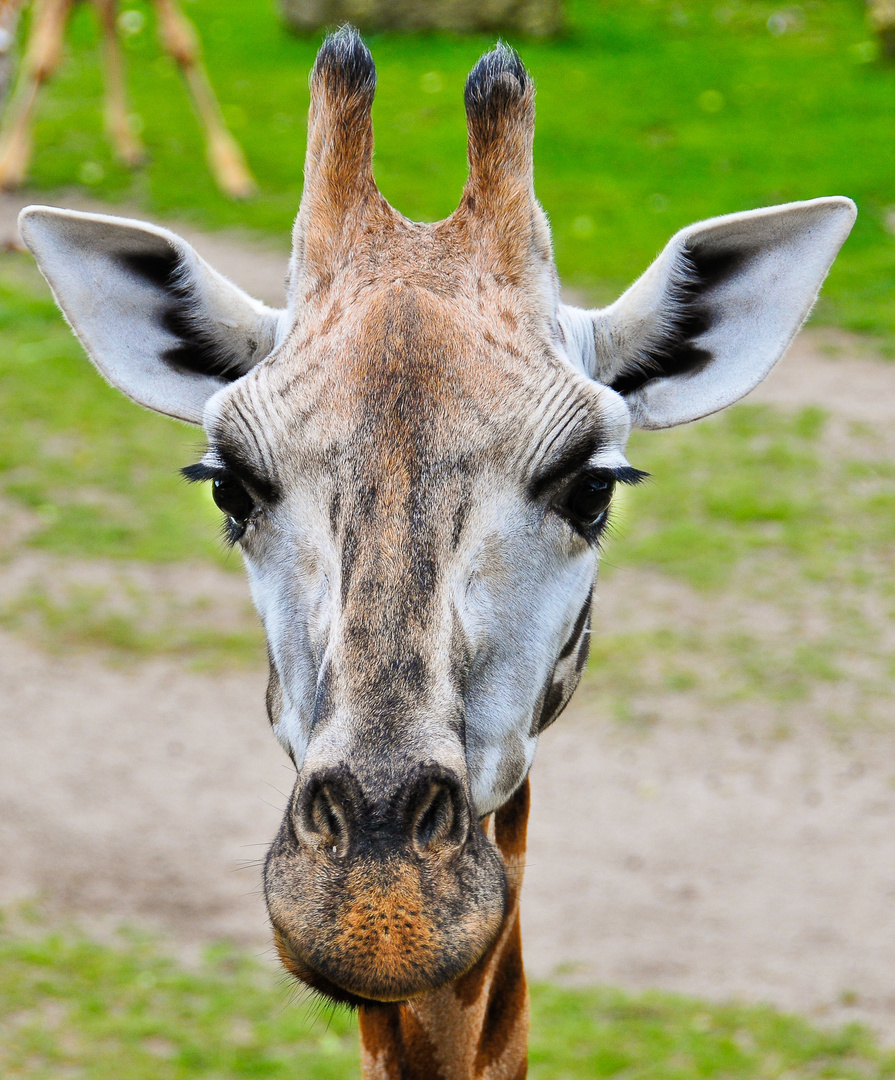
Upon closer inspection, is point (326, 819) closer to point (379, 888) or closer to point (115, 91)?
point (379, 888)

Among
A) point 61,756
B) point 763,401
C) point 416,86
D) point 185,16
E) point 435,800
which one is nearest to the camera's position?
point 435,800

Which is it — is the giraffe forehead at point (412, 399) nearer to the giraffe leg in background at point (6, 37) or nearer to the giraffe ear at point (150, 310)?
the giraffe ear at point (150, 310)

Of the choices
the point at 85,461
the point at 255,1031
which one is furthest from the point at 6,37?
the point at 85,461

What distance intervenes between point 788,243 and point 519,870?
2305 millimetres

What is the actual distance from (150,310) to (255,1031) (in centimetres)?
488

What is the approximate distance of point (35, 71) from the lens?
16547 mm

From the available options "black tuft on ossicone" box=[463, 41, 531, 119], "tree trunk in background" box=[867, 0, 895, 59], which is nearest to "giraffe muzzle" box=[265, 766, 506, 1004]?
"black tuft on ossicone" box=[463, 41, 531, 119]

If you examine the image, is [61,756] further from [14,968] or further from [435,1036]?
[435,1036]

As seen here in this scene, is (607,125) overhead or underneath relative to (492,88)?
overhead

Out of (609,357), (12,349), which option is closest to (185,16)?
(12,349)

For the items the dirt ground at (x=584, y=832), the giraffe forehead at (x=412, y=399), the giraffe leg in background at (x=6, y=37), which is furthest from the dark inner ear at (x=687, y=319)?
the dirt ground at (x=584, y=832)

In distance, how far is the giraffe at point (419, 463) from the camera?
2990 mm

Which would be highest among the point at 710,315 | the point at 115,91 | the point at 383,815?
the point at 115,91

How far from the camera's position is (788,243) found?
4152 millimetres
